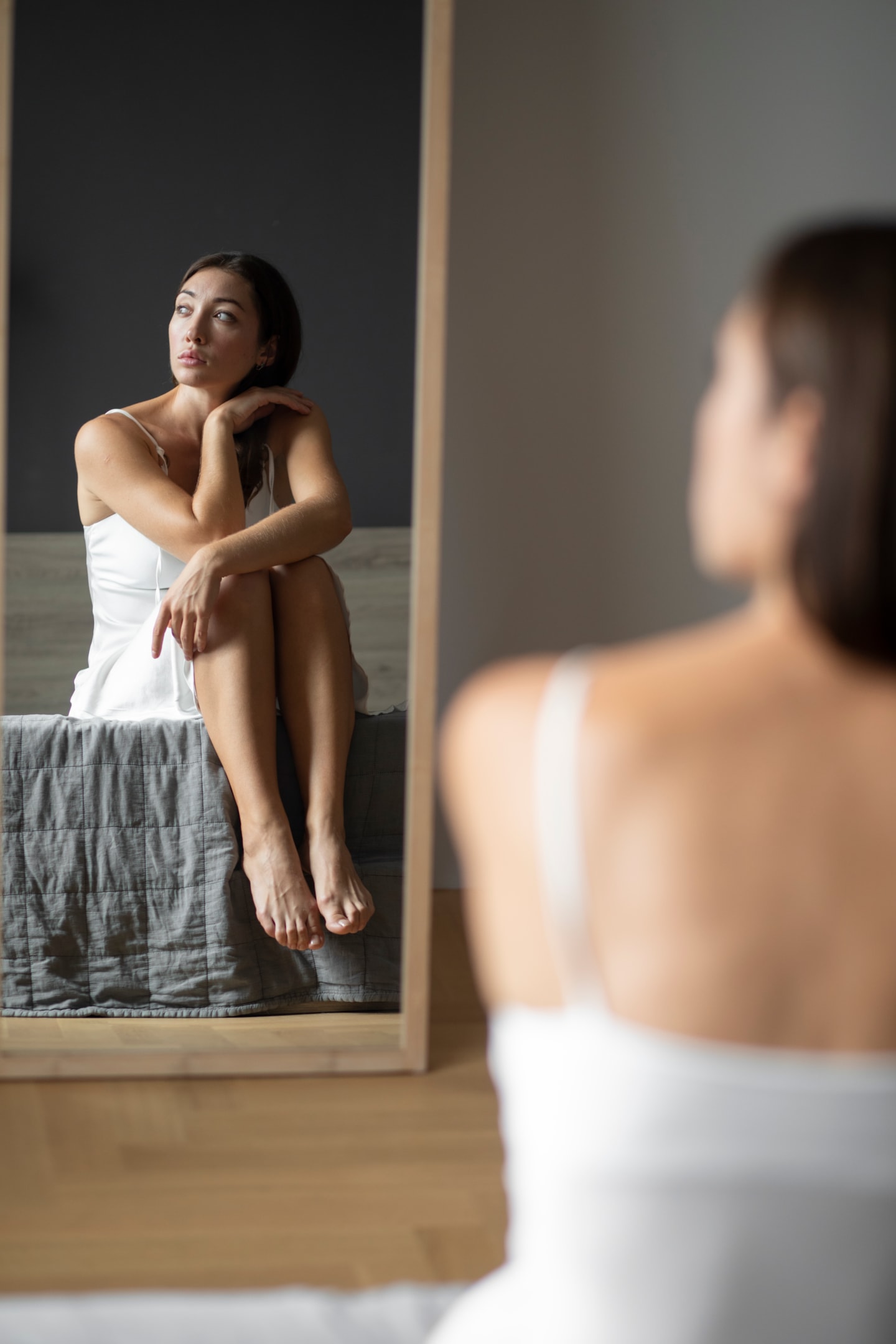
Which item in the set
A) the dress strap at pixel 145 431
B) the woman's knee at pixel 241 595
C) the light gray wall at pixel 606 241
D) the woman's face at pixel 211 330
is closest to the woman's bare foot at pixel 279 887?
the woman's knee at pixel 241 595

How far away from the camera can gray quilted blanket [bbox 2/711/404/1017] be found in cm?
229

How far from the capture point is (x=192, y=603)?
89.8 inches

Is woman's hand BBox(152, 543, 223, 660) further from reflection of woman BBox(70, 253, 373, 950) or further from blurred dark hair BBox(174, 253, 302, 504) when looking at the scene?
blurred dark hair BBox(174, 253, 302, 504)

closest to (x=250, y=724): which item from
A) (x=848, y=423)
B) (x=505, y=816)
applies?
(x=505, y=816)

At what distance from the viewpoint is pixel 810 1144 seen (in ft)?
2.43

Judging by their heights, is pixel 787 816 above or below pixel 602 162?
below

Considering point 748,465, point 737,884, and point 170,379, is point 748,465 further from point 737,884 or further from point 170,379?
point 170,379

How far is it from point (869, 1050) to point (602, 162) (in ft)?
9.42

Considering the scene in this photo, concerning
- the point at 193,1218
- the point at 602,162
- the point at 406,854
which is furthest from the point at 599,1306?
the point at 602,162

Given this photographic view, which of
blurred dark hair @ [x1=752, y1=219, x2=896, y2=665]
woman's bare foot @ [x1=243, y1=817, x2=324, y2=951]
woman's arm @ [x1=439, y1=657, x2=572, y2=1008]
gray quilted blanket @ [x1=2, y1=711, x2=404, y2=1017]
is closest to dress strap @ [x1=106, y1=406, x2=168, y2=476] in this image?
gray quilted blanket @ [x1=2, y1=711, x2=404, y2=1017]

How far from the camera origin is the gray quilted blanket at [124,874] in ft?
7.52

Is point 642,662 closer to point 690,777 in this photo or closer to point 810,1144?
point 690,777

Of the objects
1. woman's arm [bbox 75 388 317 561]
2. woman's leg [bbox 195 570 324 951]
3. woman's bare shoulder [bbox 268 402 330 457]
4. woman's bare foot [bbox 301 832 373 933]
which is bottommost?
woman's bare foot [bbox 301 832 373 933]

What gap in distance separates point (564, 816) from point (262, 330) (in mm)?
1840
